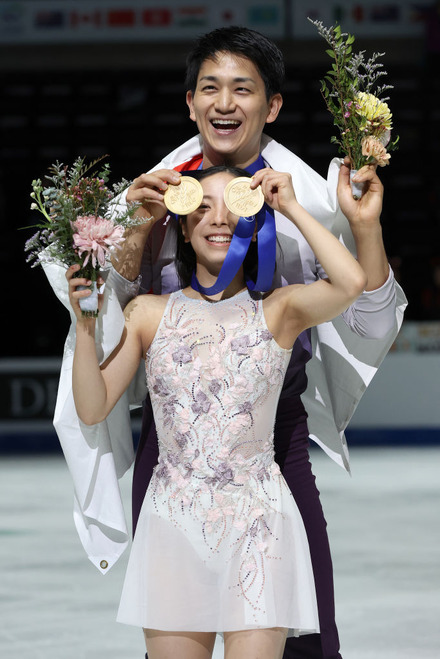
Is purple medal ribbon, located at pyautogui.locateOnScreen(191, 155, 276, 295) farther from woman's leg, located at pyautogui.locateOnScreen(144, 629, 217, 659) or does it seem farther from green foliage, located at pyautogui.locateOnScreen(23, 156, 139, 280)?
woman's leg, located at pyautogui.locateOnScreen(144, 629, 217, 659)

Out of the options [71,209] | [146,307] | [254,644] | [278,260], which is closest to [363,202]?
[278,260]

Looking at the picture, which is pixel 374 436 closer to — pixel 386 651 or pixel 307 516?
pixel 386 651

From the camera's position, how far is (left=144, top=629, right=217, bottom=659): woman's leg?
229cm

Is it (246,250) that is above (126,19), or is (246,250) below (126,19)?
below

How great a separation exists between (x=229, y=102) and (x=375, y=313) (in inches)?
22.6

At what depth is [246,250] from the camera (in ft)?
7.93

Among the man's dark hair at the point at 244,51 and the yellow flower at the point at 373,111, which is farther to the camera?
the man's dark hair at the point at 244,51

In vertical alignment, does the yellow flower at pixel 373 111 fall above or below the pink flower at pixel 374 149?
above

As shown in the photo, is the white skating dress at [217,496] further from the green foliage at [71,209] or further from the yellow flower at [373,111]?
the yellow flower at [373,111]

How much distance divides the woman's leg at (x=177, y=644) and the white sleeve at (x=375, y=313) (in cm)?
78

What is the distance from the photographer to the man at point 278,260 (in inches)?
101

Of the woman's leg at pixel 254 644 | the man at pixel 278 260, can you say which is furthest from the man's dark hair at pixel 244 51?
the woman's leg at pixel 254 644

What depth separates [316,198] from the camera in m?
2.64

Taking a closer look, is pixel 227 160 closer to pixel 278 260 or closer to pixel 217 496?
pixel 278 260
